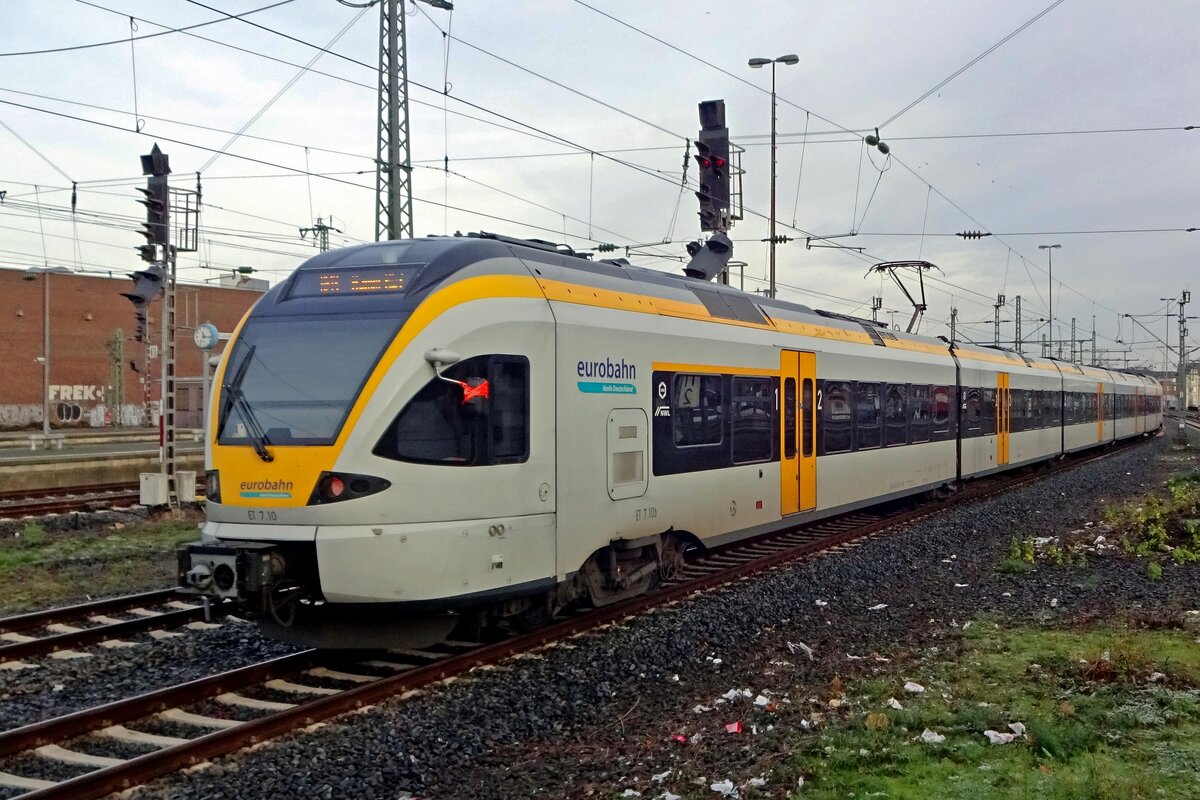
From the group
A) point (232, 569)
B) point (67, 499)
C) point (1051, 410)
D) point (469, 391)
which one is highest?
point (469, 391)

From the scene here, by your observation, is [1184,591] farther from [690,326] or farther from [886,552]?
[690,326]

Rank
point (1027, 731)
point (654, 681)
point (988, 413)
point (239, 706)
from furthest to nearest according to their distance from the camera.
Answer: point (988, 413) → point (654, 681) → point (239, 706) → point (1027, 731)

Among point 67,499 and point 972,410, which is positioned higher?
point 972,410

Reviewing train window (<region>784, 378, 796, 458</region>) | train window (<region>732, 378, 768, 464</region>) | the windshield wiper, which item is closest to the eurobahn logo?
the windshield wiper

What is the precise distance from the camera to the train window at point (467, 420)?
290 inches

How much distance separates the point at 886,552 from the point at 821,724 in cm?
769

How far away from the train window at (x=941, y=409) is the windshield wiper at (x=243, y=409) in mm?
14352

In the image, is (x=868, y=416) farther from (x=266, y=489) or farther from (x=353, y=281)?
(x=266, y=489)

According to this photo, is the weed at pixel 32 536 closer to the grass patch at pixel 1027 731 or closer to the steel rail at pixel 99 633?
the steel rail at pixel 99 633

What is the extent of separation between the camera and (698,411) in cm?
1067

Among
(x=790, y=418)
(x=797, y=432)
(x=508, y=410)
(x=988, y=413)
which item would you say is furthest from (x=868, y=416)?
(x=508, y=410)

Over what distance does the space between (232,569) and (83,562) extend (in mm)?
7284

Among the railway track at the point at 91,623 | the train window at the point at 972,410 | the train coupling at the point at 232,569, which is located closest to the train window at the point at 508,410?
the train coupling at the point at 232,569

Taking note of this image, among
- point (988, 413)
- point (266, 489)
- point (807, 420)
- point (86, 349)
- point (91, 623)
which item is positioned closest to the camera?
point (266, 489)
